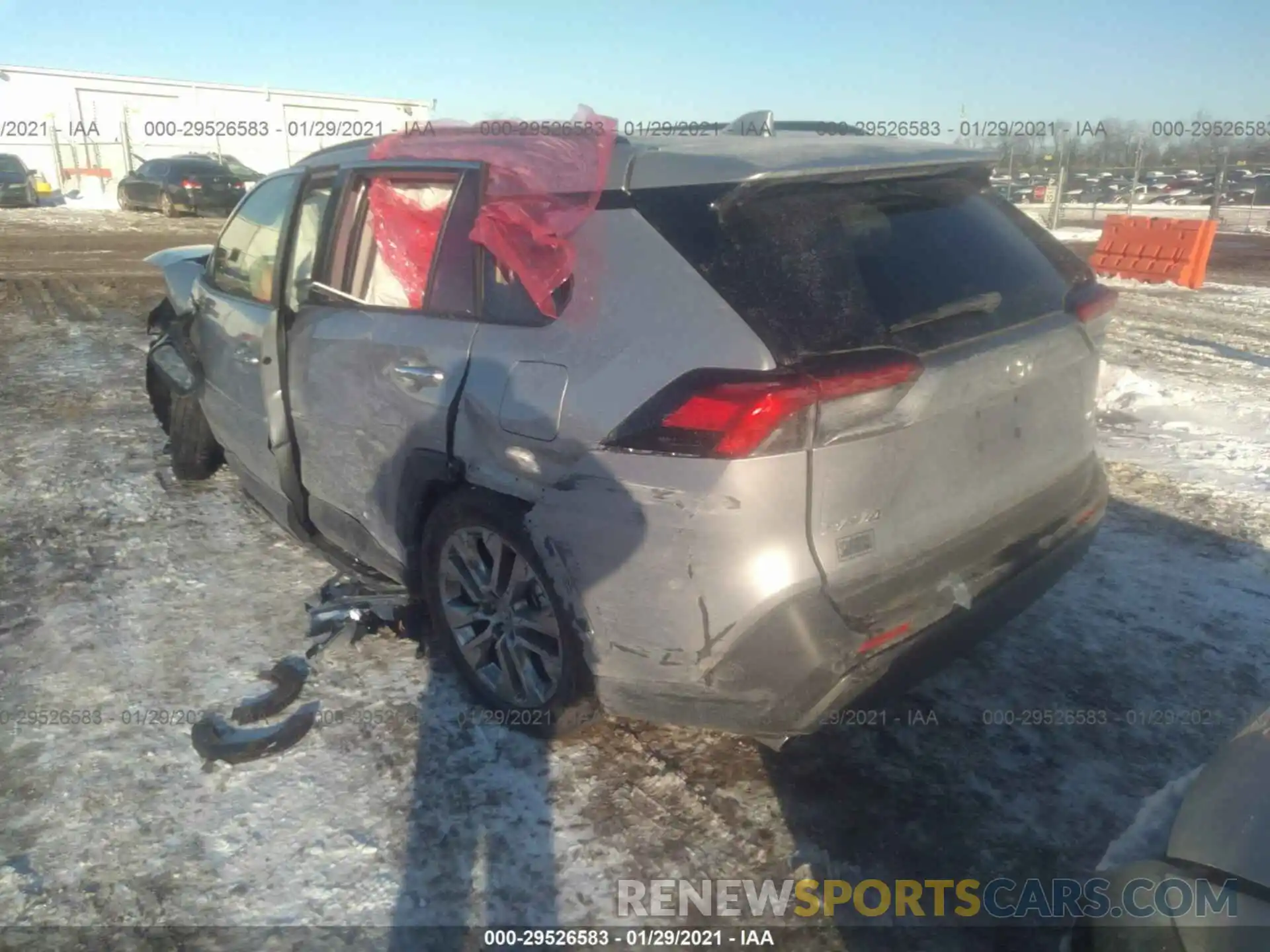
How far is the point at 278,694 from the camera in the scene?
10.9 feet

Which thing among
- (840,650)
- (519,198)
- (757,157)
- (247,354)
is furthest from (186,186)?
(840,650)

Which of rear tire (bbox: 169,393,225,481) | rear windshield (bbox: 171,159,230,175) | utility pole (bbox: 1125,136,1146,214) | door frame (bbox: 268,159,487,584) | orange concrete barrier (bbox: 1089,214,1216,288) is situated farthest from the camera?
rear windshield (bbox: 171,159,230,175)

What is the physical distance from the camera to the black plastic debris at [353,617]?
364 centimetres

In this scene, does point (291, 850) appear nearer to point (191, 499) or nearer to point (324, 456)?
point (324, 456)

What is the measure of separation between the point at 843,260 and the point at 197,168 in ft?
80.0

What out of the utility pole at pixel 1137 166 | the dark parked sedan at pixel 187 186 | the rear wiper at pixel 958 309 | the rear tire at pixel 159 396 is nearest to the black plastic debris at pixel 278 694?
the rear wiper at pixel 958 309

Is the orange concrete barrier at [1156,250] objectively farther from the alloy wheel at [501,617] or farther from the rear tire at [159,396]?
the alloy wheel at [501,617]

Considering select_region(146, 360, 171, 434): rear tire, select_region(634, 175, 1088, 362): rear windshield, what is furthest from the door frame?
select_region(146, 360, 171, 434): rear tire

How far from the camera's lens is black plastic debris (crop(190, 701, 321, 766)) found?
301 centimetres

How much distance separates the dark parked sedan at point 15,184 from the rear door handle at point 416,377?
90.8ft

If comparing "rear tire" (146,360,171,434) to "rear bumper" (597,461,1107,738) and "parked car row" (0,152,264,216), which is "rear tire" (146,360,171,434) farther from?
"parked car row" (0,152,264,216)

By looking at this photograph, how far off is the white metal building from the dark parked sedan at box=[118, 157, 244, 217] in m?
7.94

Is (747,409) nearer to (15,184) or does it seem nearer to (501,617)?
(501,617)

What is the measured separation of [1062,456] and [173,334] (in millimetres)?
4189
